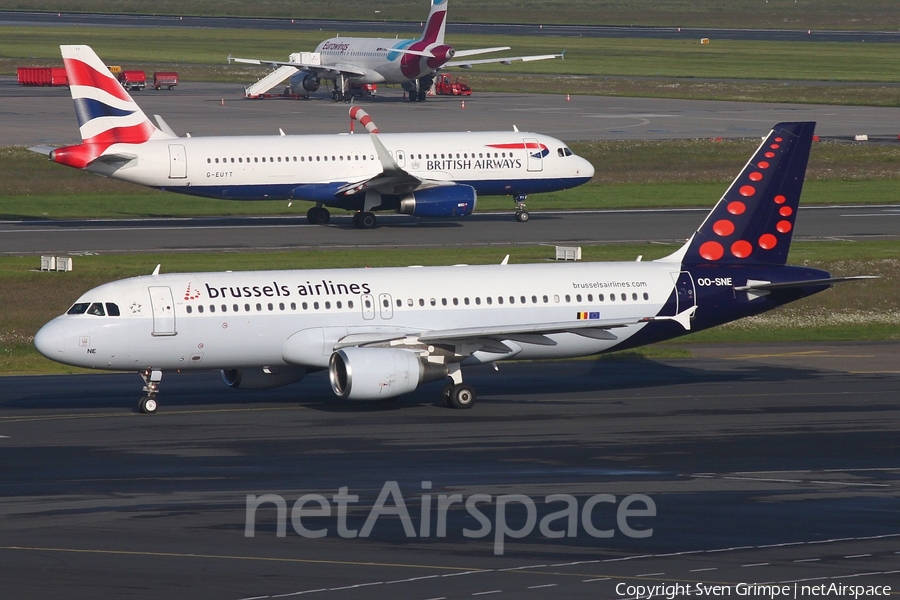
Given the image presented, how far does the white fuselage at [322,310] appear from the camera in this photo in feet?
118

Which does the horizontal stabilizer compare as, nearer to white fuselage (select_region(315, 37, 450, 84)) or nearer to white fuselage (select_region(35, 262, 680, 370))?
white fuselage (select_region(35, 262, 680, 370))

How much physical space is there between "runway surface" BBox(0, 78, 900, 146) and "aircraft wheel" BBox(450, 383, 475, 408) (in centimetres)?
6420

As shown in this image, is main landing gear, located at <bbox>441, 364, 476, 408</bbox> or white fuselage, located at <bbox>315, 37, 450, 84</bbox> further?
white fuselage, located at <bbox>315, 37, 450, 84</bbox>

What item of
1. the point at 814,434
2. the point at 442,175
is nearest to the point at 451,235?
the point at 442,175

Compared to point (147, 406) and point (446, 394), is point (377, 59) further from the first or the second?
point (147, 406)

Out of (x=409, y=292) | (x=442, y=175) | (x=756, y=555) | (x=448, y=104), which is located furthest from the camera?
(x=448, y=104)

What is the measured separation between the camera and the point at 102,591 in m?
21.9

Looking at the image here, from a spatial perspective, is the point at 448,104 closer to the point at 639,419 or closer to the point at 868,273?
Result: the point at 868,273

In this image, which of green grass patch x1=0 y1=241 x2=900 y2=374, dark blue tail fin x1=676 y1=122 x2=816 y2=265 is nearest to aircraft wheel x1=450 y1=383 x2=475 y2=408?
dark blue tail fin x1=676 y1=122 x2=816 y2=265

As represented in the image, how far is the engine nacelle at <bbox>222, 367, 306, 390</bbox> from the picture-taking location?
38.6m

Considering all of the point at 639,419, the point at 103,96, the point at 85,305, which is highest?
the point at 103,96

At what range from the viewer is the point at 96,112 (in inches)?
2640

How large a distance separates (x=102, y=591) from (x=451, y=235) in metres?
47.7

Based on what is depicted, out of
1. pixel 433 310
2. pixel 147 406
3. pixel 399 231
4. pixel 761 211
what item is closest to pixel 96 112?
pixel 399 231
